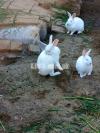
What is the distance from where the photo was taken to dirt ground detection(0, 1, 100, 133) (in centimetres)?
446

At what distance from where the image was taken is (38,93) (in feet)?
16.2

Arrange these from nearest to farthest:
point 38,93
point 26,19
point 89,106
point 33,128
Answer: point 33,128
point 89,106
point 38,93
point 26,19

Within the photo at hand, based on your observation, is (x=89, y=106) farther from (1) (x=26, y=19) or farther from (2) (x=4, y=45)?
(1) (x=26, y=19)

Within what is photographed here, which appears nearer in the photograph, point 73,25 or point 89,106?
point 89,106

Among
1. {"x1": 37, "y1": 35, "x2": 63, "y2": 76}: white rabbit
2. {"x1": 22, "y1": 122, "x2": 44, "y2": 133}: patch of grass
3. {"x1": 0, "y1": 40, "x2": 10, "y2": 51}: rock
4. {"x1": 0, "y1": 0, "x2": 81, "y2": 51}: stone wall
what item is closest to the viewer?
{"x1": 22, "y1": 122, "x2": 44, "y2": 133}: patch of grass

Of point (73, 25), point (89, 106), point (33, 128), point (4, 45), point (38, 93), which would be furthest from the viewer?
point (73, 25)

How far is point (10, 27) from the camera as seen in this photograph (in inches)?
247

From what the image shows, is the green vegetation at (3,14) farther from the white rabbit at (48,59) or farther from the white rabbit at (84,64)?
the white rabbit at (84,64)

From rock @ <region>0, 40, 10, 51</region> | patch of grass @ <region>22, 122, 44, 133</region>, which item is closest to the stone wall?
rock @ <region>0, 40, 10, 51</region>

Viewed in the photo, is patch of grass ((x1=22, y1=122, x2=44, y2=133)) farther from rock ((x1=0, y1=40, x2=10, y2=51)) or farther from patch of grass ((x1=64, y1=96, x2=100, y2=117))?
rock ((x1=0, y1=40, x2=10, y2=51))

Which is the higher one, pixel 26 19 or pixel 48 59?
pixel 48 59

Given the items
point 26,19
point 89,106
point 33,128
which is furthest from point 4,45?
point 33,128

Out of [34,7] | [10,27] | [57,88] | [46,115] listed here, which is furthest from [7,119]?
[34,7]

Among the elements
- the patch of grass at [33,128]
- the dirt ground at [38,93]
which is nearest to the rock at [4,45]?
the dirt ground at [38,93]
